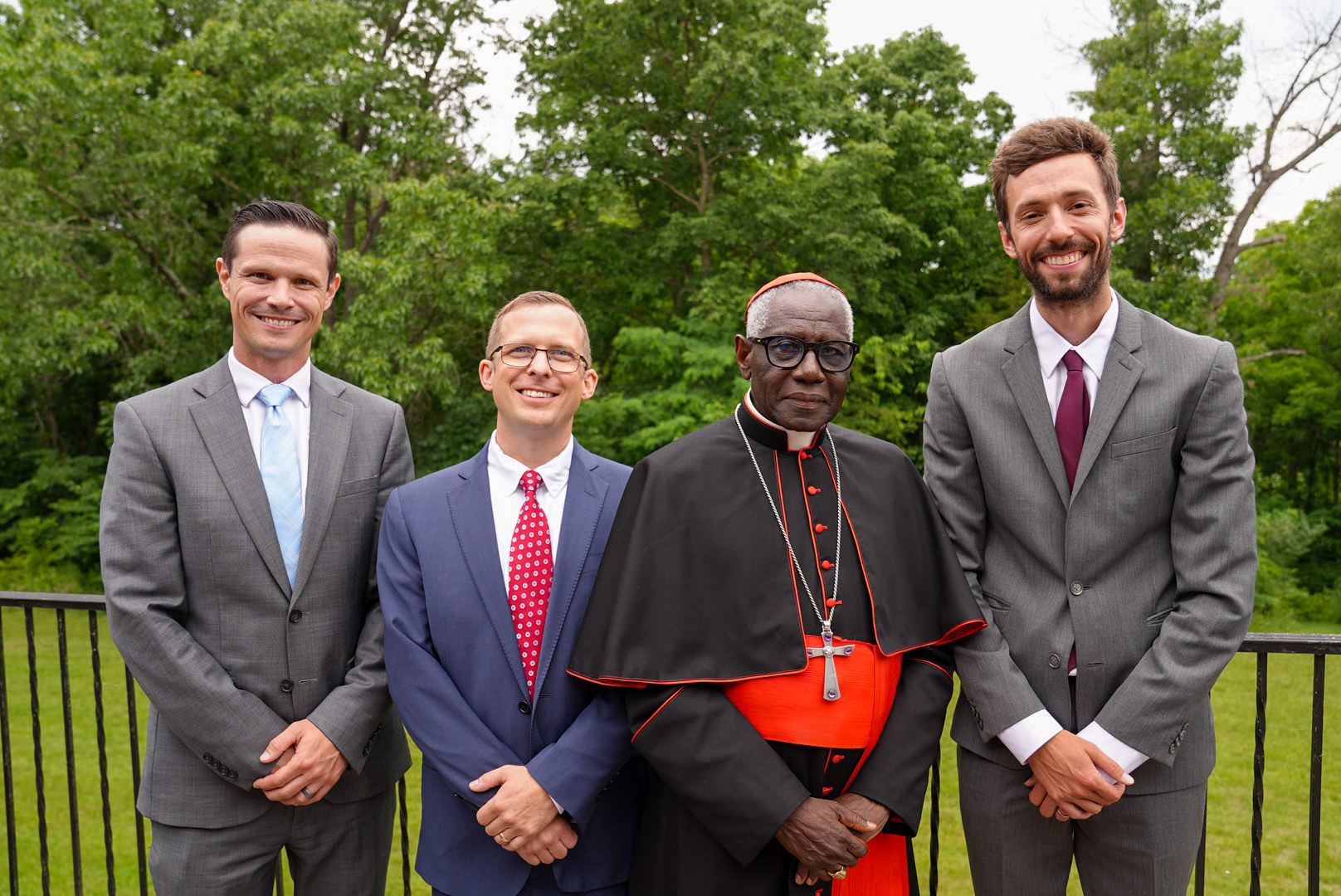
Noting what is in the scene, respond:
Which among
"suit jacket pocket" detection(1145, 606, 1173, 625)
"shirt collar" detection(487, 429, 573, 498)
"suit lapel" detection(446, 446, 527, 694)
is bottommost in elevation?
"suit jacket pocket" detection(1145, 606, 1173, 625)

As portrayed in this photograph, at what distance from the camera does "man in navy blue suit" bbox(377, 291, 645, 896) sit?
239 centimetres

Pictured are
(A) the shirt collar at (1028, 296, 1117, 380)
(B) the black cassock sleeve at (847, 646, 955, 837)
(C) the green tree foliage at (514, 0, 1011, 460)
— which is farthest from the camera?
(C) the green tree foliage at (514, 0, 1011, 460)

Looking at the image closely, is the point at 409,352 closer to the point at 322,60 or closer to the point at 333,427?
the point at 322,60

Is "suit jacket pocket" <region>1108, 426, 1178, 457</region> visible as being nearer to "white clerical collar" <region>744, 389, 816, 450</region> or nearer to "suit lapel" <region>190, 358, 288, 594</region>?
"white clerical collar" <region>744, 389, 816, 450</region>

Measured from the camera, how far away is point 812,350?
8.05ft

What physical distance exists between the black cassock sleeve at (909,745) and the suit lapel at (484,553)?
923 mm

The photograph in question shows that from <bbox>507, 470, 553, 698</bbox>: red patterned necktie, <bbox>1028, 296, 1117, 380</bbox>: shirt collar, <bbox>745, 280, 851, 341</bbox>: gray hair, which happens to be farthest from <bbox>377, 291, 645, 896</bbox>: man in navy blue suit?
<bbox>1028, 296, 1117, 380</bbox>: shirt collar

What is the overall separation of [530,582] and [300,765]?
0.76 metres

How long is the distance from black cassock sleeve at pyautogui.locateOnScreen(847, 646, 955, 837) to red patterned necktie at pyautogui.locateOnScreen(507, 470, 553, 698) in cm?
90

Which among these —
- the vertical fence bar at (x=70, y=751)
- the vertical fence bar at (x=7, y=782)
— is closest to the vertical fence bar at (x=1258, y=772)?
the vertical fence bar at (x=70, y=751)

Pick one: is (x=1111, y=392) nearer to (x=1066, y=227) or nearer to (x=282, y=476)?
(x=1066, y=227)

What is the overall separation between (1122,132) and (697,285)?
9.77m

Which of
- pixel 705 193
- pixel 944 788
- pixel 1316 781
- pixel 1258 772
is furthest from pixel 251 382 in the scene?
pixel 705 193

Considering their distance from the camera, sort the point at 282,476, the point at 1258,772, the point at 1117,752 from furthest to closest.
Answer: the point at 1258,772
the point at 282,476
the point at 1117,752
